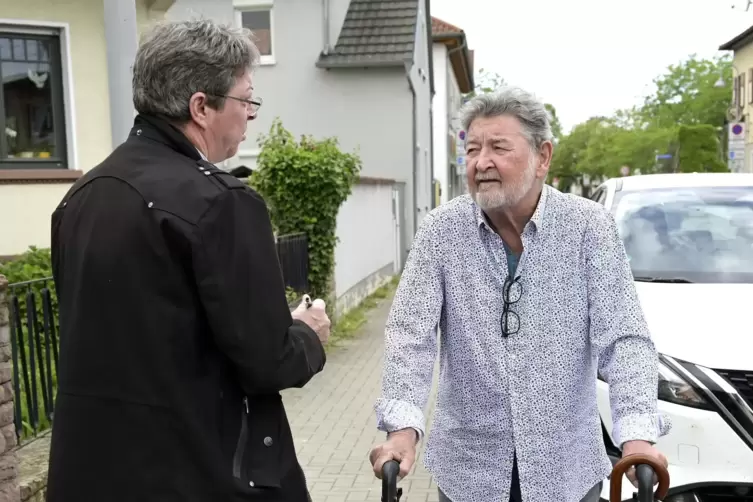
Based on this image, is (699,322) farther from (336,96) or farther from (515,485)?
(336,96)

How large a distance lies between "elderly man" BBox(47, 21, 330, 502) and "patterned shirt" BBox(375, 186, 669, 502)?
0.54 meters

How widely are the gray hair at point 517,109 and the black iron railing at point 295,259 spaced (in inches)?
222

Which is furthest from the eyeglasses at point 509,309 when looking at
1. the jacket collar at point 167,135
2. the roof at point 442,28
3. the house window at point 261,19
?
the roof at point 442,28

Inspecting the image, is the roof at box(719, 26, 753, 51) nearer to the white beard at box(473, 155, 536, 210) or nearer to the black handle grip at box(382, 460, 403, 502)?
the white beard at box(473, 155, 536, 210)

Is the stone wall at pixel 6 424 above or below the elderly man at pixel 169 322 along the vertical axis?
below

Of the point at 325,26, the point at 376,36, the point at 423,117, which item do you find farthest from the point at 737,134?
the point at 325,26

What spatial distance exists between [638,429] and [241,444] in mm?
1048

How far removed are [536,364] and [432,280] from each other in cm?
38

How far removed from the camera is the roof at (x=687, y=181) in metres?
5.32

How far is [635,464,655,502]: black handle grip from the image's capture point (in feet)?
6.42

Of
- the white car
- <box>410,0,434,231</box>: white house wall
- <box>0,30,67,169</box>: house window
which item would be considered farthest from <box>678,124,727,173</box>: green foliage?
the white car

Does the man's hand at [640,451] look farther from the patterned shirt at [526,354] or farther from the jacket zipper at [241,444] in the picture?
the jacket zipper at [241,444]

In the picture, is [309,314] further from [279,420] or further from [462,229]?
[462,229]

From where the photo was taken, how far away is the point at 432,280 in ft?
7.46
